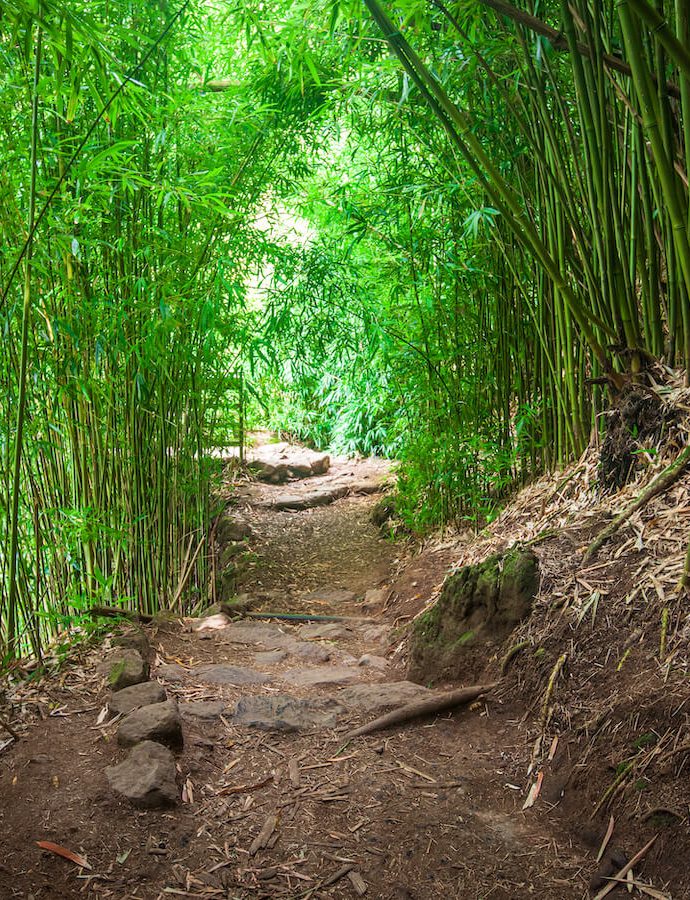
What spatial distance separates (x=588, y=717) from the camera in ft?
5.29

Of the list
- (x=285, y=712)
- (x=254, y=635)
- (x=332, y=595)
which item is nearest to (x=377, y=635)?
(x=254, y=635)

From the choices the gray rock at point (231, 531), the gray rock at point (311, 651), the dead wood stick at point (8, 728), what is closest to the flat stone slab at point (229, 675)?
the gray rock at point (311, 651)

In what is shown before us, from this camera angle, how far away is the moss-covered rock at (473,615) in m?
2.09

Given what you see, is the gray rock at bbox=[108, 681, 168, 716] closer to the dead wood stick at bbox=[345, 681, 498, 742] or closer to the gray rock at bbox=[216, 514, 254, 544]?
the dead wood stick at bbox=[345, 681, 498, 742]

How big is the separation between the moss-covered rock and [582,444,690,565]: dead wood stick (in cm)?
19

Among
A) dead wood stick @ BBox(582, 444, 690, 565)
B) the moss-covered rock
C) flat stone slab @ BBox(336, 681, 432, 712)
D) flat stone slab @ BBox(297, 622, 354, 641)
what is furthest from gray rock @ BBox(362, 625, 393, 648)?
dead wood stick @ BBox(582, 444, 690, 565)

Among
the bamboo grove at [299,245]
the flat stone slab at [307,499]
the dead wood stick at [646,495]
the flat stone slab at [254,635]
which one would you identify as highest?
the bamboo grove at [299,245]

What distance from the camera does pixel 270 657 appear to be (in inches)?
107

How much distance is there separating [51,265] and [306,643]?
1607 mm

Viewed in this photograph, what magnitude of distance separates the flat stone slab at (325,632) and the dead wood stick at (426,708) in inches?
40.0

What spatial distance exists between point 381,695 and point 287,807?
1.71ft

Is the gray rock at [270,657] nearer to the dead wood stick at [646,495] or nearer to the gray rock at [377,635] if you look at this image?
the gray rock at [377,635]

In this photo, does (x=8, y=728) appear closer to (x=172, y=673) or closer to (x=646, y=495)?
(x=172, y=673)

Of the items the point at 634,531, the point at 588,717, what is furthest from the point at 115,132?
the point at 588,717
